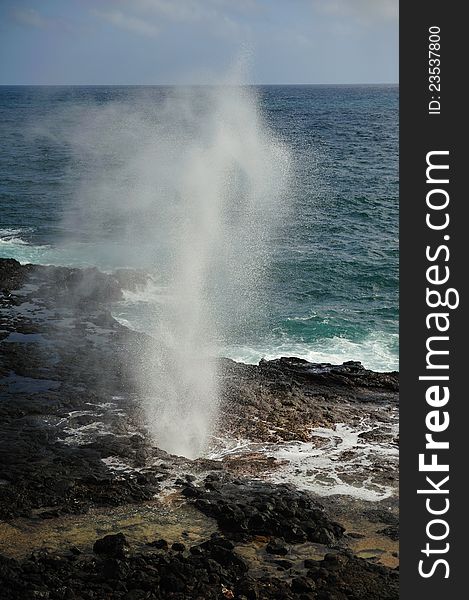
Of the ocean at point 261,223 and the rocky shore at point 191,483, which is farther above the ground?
the ocean at point 261,223

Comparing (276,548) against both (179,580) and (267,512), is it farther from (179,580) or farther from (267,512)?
(179,580)

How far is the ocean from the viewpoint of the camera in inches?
1267

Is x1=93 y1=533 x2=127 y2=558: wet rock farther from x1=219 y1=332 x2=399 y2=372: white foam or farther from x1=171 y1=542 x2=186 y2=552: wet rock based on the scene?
x1=219 y1=332 x2=399 y2=372: white foam

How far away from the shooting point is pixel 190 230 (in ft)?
152

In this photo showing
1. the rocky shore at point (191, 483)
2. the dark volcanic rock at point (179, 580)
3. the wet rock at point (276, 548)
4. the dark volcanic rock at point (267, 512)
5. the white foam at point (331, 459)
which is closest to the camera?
the dark volcanic rock at point (179, 580)

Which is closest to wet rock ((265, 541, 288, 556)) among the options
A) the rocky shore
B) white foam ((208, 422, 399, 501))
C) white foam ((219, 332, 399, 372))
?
the rocky shore

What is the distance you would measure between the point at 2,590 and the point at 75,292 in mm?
19430

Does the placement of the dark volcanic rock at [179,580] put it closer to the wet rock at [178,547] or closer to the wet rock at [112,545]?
the wet rock at [112,545]

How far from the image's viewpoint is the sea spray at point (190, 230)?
23.8 meters

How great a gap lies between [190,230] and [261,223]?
509 cm

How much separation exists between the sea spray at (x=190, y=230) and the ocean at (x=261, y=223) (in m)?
0.24

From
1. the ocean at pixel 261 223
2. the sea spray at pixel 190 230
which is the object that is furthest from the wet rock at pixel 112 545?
the ocean at pixel 261 223

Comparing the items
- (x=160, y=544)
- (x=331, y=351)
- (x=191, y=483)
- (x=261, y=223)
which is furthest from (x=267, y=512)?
(x=261, y=223)

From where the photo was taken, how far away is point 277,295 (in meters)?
36.4
